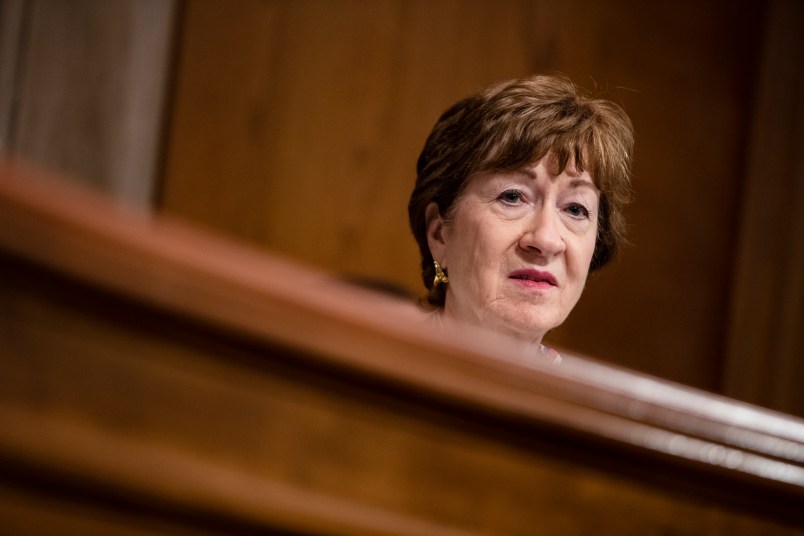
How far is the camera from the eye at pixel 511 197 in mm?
1085

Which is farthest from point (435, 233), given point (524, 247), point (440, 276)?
point (524, 247)

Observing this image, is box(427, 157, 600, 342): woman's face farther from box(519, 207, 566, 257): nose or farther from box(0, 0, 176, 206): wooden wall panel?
box(0, 0, 176, 206): wooden wall panel

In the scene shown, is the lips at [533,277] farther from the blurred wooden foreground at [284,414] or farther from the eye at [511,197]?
Answer: the blurred wooden foreground at [284,414]

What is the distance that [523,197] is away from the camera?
1.09 meters

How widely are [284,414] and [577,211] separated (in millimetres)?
734

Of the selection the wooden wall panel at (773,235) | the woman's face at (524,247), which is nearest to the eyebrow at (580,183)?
the woman's face at (524,247)

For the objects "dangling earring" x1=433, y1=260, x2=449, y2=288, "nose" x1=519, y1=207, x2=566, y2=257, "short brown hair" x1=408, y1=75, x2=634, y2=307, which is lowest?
"dangling earring" x1=433, y1=260, x2=449, y2=288

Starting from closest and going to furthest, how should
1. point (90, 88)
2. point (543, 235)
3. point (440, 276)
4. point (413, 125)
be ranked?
point (543, 235)
point (440, 276)
point (90, 88)
point (413, 125)

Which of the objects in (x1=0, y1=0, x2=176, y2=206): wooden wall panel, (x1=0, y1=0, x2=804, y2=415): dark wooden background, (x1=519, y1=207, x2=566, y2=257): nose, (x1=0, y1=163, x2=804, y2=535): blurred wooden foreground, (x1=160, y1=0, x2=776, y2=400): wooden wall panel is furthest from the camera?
(x1=160, y1=0, x2=776, y2=400): wooden wall panel

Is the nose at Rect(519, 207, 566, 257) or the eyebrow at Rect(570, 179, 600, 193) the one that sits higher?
the eyebrow at Rect(570, 179, 600, 193)

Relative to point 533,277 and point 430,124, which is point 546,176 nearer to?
point 533,277

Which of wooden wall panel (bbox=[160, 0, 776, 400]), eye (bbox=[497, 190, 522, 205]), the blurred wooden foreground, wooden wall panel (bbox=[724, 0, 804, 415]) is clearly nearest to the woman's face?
eye (bbox=[497, 190, 522, 205])

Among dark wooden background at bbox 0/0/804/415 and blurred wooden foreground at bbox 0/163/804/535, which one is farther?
dark wooden background at bbox 0/0/804/415

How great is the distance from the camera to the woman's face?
41.5 inches
